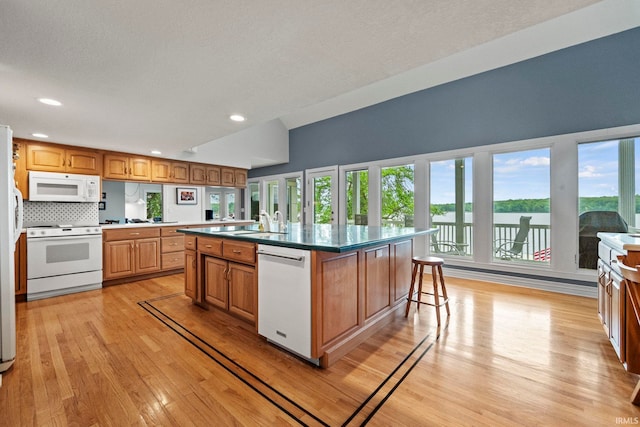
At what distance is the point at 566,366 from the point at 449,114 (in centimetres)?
368

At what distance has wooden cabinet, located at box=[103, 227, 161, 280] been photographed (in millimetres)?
3998

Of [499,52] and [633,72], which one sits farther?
[499,52]

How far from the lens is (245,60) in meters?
1.83

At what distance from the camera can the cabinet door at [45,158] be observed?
369 centimetres

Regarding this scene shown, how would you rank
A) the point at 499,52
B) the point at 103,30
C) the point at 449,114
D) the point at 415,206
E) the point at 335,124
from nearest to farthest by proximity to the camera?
the point at 103,30, the point at 499,52, the point at 449,114, the point at 415,206, the point at 335,124

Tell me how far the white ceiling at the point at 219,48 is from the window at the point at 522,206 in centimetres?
294

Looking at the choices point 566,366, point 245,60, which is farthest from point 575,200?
point 245,60

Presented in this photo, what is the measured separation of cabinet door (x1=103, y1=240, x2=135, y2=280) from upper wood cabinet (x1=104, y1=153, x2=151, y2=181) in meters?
1.12

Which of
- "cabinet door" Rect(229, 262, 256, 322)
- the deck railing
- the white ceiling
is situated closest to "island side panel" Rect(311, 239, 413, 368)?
"cabinet door" Rect(229, 262, 256, 322)

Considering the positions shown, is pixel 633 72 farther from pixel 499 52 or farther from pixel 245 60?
pixel 245 60

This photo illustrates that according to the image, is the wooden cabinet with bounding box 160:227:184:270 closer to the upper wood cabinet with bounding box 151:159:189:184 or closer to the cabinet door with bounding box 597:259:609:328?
the upper wood cabinet with bounding box 151:159:189:184

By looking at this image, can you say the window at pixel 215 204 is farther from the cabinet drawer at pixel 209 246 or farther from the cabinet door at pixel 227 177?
the cabinet drawer at pixel 209 246

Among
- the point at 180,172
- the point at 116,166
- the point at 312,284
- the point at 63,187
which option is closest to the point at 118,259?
the point at 63,187

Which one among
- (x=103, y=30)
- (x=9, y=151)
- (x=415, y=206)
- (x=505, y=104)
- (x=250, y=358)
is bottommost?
(x=250, y=358)
